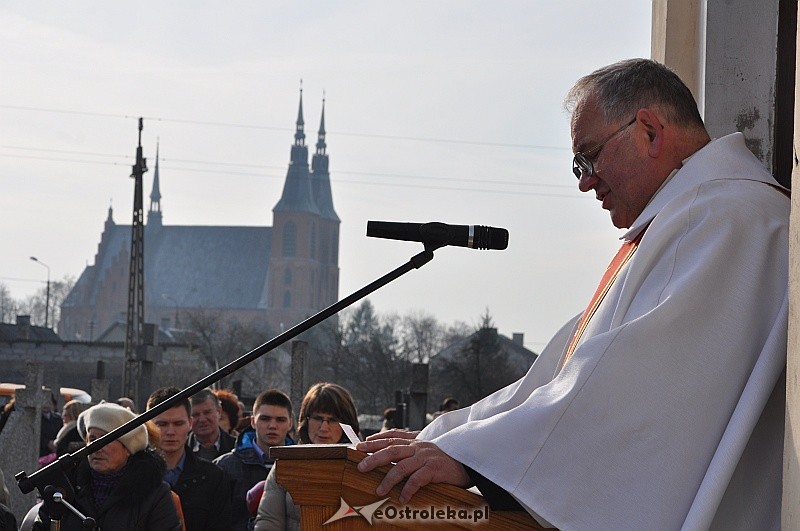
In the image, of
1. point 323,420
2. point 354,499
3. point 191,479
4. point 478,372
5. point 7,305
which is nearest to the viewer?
point 354,499

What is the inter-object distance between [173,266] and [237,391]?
117 metres

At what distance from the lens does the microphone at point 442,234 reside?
340 centimetres


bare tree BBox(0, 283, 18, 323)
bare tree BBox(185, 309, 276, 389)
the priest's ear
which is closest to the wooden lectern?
the priest's ear

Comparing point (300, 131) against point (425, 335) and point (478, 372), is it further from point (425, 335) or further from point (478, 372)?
point (478, 372)


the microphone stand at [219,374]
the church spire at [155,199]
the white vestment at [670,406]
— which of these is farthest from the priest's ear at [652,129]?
the church spire at [155,199]

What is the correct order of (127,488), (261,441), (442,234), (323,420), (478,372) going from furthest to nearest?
(478,372) → (261,441) → (323,420) → (127,488) → (442,234)

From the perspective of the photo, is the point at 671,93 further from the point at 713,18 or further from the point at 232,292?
the point at 232,292

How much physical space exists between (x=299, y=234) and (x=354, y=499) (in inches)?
5564

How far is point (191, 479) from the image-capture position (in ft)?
21.8

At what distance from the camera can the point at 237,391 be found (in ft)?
76.8

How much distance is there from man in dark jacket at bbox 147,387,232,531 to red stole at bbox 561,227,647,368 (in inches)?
130

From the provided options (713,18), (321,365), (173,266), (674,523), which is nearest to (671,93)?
(674,523)

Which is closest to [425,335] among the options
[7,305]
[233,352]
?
[233,352]

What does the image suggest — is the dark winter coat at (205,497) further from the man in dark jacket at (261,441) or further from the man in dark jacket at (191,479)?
the man in dark jacket at (261,441)
